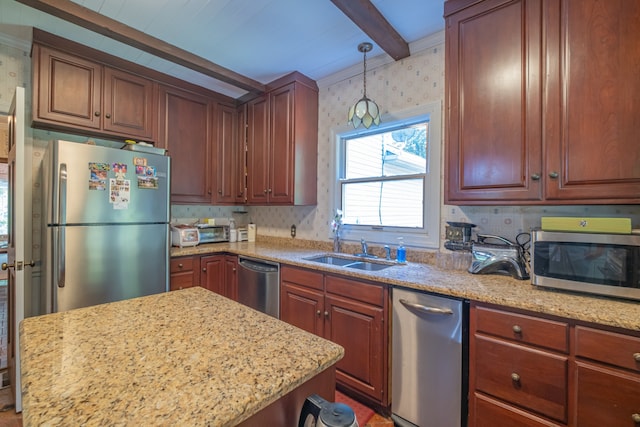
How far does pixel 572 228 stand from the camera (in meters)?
1.37

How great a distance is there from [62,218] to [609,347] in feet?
9.60

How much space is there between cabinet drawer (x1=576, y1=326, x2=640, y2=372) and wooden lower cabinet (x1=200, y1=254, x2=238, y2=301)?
8.02ft

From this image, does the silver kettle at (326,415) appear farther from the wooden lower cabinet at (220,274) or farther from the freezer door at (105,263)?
the wooden lower cabinet at (220,274)

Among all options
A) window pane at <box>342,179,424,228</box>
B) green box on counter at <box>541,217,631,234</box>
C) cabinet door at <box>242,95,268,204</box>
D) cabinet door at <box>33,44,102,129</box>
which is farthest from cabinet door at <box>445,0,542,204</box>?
cabinet door at <box>33,44,102,129</box>

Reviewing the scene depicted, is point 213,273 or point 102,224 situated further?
point 213,273

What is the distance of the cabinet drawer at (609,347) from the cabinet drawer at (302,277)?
1.36 m

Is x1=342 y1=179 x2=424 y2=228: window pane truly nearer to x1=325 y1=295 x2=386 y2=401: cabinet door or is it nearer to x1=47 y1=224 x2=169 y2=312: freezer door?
x1=325 y1=295 x2=386 y2=401: cabinet door

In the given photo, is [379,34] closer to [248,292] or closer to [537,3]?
[537,3]

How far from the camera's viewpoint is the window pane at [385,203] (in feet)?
7.70

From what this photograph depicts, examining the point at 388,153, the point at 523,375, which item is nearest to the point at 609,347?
the point at 523,375

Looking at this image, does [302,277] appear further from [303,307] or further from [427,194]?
[427,194]

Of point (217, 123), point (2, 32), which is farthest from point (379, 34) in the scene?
point (2, 32)

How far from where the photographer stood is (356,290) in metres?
1.85

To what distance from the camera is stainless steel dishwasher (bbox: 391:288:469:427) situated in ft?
4.80
